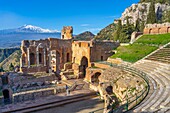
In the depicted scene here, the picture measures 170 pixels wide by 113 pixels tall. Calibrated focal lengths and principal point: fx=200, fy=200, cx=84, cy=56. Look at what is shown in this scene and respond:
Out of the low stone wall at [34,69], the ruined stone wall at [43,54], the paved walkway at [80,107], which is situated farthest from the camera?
the ruined stone wall at [43,54]

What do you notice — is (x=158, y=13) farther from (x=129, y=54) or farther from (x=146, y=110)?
(x=146, y=110)

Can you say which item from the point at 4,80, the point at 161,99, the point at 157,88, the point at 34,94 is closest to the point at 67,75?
A: the point at 4,80

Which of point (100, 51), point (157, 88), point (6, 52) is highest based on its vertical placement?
point (100, 51)

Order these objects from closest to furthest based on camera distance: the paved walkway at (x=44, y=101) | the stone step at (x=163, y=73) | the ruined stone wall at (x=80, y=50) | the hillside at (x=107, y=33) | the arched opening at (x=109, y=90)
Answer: the stone step at (x=163, y=73) → the paved walkway at (x=44, y=101) → the arched opening at (x=109, y=90) → the ruined stone wall at (x=80, y=50) → the hillside at (x=107, y=33)

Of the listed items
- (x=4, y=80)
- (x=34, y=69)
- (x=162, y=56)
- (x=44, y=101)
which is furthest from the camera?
(x=34, y=69)

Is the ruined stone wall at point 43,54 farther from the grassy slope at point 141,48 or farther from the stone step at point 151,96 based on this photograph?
the stone step at point 151,96

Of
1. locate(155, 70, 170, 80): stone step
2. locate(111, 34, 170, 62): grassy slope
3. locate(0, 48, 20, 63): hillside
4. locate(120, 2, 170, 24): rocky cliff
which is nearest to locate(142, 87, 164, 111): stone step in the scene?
locate(155, 70, 170, 80): stone step

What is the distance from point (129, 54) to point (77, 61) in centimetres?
1198

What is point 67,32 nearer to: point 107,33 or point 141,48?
point 141,48

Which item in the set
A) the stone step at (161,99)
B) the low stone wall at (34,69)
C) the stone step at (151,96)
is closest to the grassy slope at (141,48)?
the stone step at (151,96)

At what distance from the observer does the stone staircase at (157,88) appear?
11.2m

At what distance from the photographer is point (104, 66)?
99.4ft

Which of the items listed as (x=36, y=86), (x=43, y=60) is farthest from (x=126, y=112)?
(x=43, y=60)

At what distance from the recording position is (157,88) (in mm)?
14906
